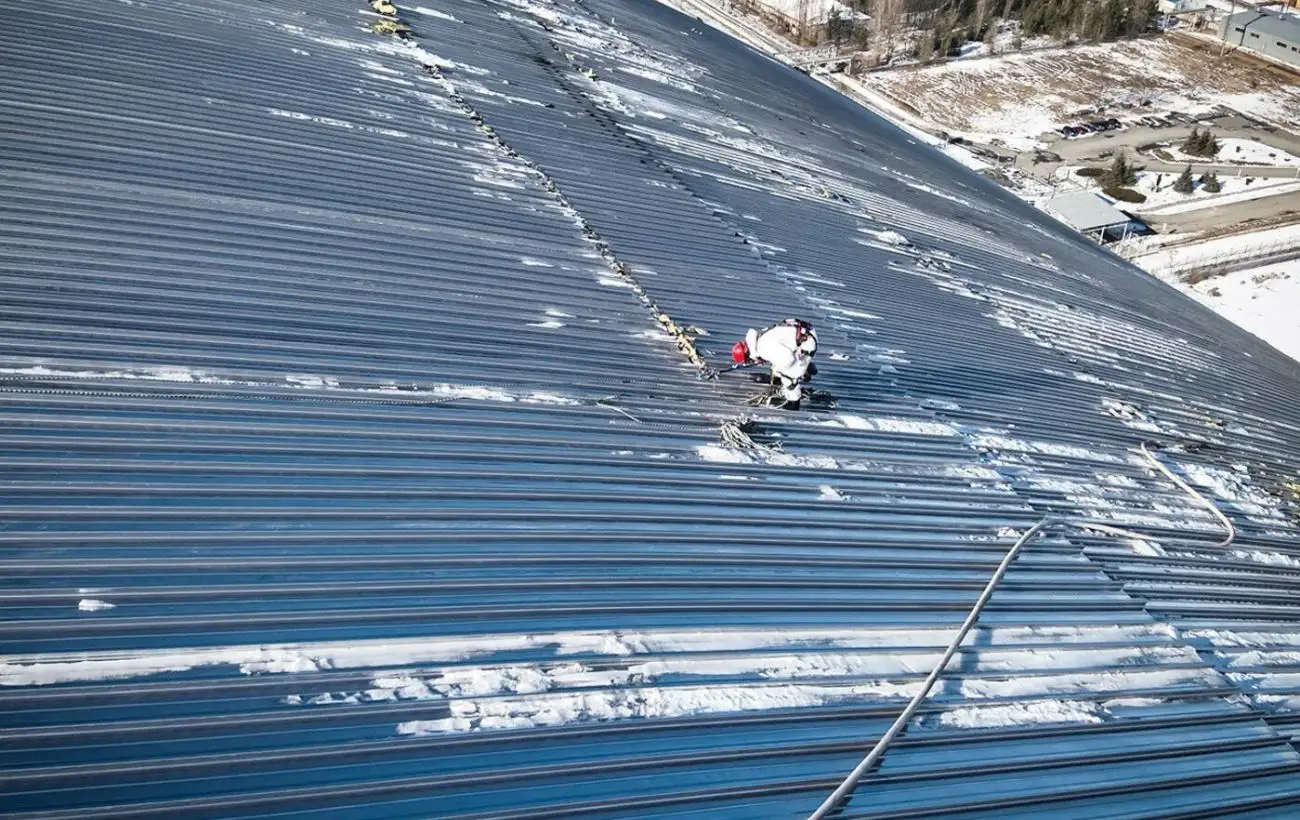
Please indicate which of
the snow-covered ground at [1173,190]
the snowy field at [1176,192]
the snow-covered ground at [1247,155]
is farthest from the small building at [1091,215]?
the snow-covered ground at [1247,155]

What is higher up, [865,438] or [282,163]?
[282,163]

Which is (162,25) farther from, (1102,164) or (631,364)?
(1102,164)

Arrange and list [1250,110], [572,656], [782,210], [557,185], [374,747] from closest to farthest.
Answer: [374,747] → [572,656] → [557,185] → [782,210] → [1250,110]

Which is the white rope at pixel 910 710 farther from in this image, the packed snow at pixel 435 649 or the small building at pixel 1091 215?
the small building at pixel 1091 215

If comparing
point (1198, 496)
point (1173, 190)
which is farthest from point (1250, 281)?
point (1198, 496)

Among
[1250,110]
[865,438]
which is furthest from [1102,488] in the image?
[1250,110]

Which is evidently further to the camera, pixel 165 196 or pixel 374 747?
pixel 165 196

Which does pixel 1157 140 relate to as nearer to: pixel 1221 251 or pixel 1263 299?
pixel 1221 251
